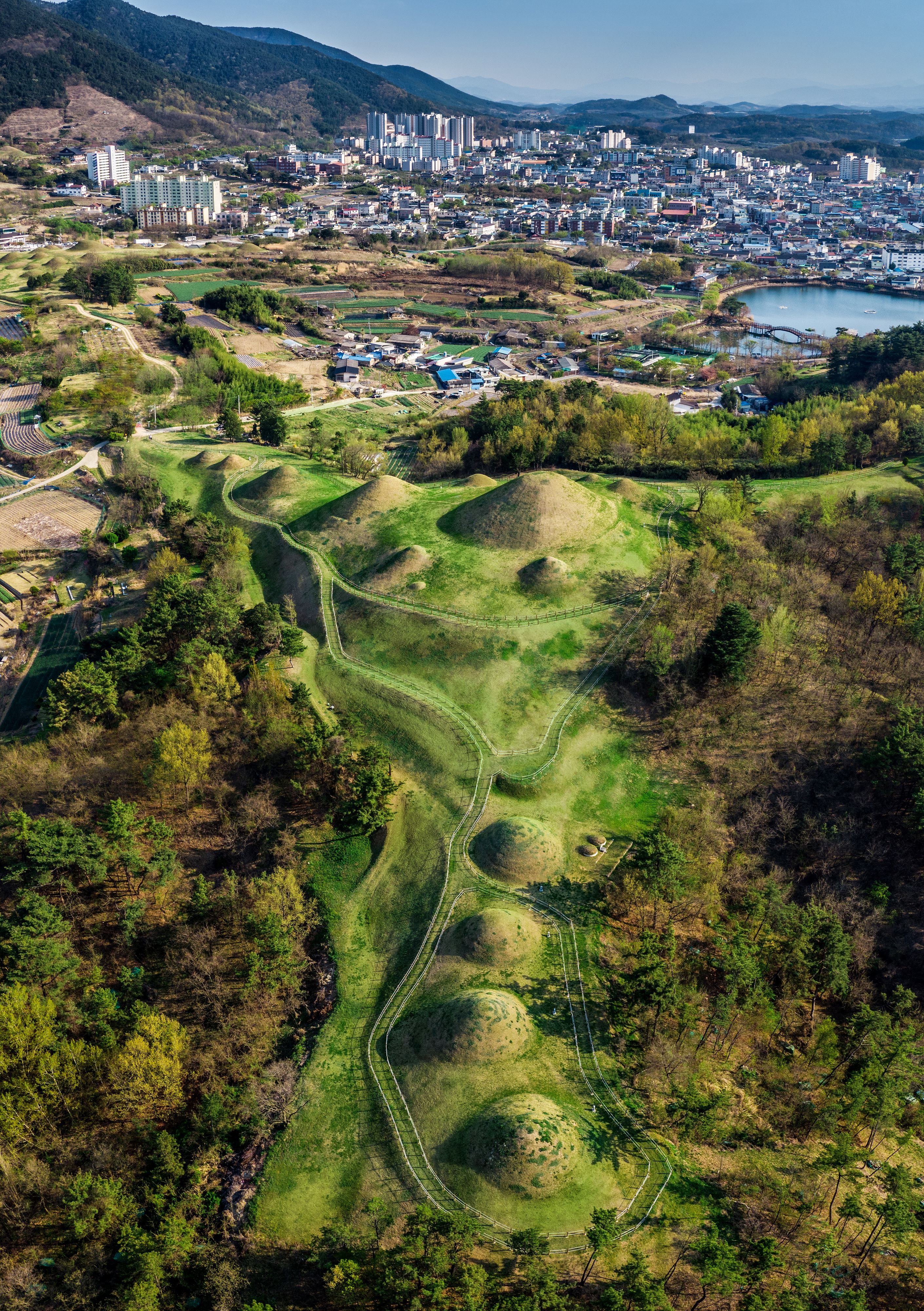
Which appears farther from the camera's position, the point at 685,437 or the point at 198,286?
the point at 198,286

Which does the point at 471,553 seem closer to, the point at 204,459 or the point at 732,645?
the point at 732,645

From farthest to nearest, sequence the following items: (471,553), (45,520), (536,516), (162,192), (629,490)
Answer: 1. (162,192)
2. (45,520)
3. (629,490)
4. (536,516)
5. (471,553)

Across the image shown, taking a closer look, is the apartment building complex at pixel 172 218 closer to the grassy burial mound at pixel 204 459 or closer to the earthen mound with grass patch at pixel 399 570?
the grassy burial mound at pixel 204 459

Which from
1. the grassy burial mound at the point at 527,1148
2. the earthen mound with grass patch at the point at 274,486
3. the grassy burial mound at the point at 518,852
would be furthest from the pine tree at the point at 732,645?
the earthen mound with grass patch at the point at 274,486

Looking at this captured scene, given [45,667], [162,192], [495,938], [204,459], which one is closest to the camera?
[495,938]

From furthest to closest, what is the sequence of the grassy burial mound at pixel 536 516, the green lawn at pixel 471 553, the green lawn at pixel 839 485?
the green lawn at pixel 839 485 → the grassy burial mound at pixel 536 516 → the green lawn at pixel 471 553

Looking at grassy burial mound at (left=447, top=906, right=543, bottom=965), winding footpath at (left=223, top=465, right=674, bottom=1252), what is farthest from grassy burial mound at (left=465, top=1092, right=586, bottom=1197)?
grassy burial mound at (left=447, top=906, right=543, bottom=965)

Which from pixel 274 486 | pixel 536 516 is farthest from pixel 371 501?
pixel 536 516
